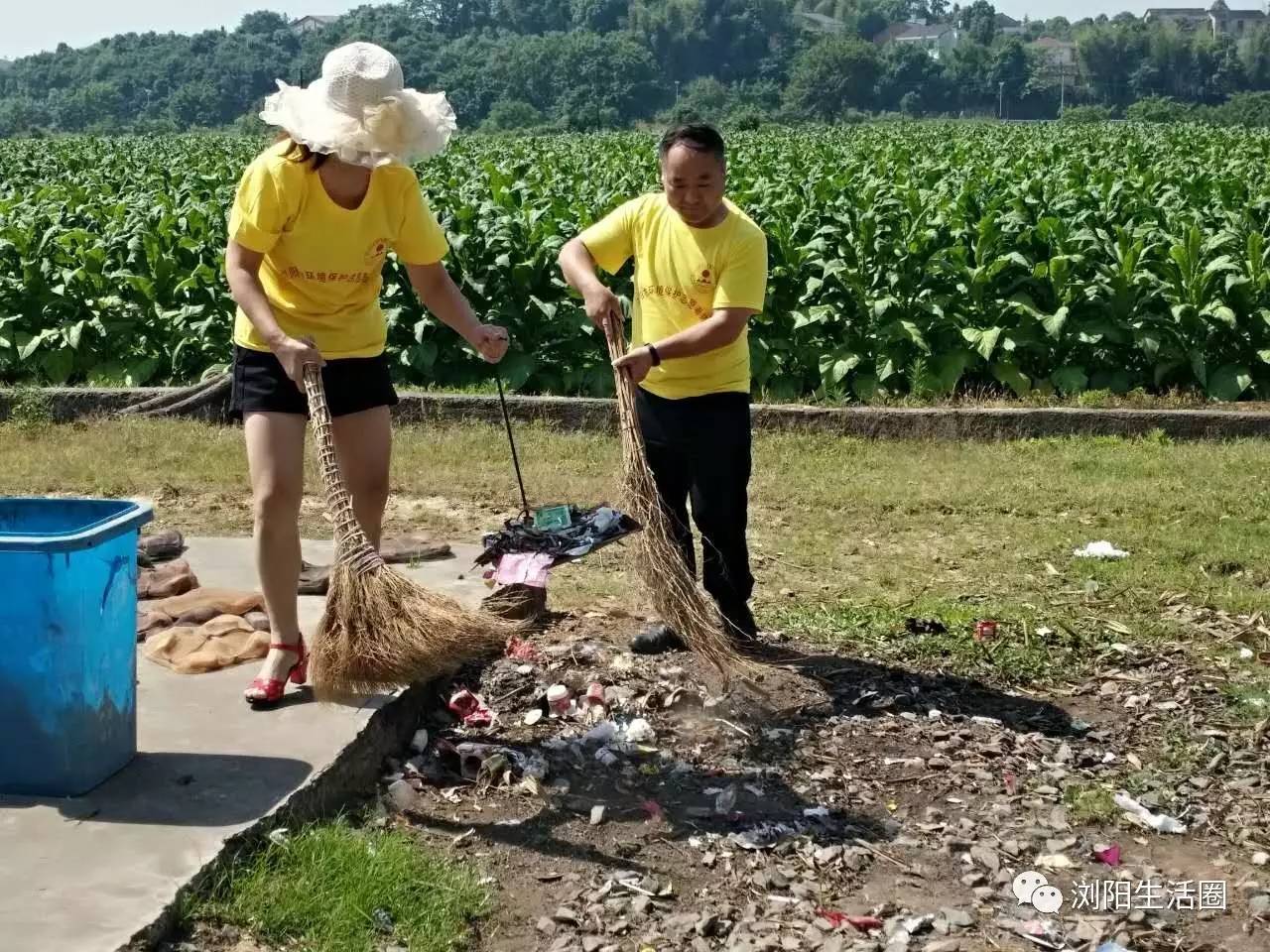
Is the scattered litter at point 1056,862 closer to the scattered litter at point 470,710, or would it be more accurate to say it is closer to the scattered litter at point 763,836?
the scattered litter at point 763,836

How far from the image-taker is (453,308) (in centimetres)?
500

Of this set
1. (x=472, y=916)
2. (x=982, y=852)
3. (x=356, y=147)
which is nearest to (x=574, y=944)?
(x=472, y=916)

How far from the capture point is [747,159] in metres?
22.1

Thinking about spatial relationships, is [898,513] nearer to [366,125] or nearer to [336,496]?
[336,496]

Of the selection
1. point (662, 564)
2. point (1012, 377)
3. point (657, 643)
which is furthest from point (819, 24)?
point (662, 564)

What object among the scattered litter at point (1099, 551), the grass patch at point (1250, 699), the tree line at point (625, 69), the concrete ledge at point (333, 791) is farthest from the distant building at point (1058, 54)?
the concrete ledge at point (333, 791)

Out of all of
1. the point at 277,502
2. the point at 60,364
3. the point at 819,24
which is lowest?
the point at 60,364

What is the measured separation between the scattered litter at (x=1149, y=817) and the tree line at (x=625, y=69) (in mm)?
74681

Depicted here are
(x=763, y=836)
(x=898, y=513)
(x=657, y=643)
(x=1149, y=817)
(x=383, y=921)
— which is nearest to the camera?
(x=383, y=921)

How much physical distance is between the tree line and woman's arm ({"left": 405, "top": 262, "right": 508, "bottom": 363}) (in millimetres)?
73831

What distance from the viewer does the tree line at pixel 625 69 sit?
101625mm

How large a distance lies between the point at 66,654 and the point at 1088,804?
290 cm

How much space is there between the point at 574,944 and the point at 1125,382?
8.34 metres

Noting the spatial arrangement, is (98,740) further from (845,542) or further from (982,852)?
(845,542)
